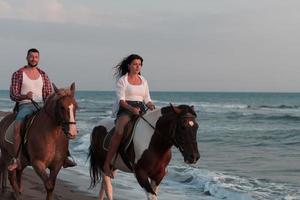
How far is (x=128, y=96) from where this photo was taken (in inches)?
260

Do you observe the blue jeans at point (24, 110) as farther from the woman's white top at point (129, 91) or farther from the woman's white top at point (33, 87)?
the woman's white top at point (129, 91)

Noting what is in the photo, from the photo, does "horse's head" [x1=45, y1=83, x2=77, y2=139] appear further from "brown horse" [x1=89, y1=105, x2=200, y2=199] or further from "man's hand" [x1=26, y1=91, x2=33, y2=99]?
"brown horse" [x1=89, y1=105, x2=200, y2=199]

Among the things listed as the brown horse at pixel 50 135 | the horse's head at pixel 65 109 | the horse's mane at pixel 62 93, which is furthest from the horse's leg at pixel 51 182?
the horse's mane at pixel 62 93

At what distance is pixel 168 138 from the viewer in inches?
231

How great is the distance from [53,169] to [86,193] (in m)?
2.51

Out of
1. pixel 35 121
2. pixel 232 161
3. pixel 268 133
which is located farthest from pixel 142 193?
pixel 268 133

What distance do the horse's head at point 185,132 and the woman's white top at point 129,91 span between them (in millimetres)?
919

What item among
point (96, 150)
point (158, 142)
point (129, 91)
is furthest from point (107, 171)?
point (129, 91)

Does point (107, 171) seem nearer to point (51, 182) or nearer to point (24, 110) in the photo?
point (51, 182)

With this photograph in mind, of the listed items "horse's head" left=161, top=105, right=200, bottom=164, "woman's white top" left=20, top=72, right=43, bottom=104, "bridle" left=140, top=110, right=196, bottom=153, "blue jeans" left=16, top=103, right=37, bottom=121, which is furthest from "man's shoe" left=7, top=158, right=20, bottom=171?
"horse's head" left=161, top=105, right=200, bottom=164

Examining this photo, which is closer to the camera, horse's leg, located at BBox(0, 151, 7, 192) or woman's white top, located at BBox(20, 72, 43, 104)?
woman's white top, located at BBox(20, 72, 43, 104)

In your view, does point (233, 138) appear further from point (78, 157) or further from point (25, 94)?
point (25, 94)

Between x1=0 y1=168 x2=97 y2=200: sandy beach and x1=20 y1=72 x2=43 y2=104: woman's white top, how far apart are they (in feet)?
5.10

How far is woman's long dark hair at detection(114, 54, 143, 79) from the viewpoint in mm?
6660
